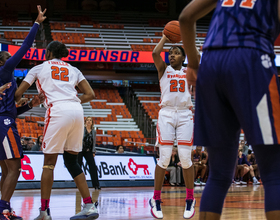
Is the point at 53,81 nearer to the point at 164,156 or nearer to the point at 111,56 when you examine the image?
the point at 164,156

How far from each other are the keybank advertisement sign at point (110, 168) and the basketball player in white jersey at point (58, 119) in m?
5.42

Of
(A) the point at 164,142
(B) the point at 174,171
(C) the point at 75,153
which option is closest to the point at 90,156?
(B) the point at 174,171

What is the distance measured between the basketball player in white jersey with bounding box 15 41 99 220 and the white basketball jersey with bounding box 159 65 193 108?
120 centimetres

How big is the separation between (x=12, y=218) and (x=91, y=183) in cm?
621

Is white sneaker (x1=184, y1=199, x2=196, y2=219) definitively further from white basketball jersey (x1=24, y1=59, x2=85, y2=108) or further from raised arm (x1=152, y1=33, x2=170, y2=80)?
white basketball jersey (x1=24, y1=59, x2=85, y2=108)

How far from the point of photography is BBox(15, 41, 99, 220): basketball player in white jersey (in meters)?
3.91

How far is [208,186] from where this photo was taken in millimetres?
1968

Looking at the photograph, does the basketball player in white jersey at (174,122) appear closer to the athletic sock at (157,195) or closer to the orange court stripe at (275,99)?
the athletic sock at (157,195)

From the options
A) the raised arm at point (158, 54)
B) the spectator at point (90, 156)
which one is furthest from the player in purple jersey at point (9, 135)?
the spectator at point (90, 156)

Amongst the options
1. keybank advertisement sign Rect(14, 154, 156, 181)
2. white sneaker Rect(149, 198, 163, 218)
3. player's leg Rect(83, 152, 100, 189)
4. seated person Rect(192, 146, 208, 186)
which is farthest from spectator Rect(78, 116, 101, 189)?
white sneaker Rect(149, 198, 163, 218)

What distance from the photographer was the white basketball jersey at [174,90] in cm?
474

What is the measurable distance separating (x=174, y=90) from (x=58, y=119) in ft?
5.23

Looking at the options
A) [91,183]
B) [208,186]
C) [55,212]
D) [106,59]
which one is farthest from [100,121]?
[208,186]

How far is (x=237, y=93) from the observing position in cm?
177
